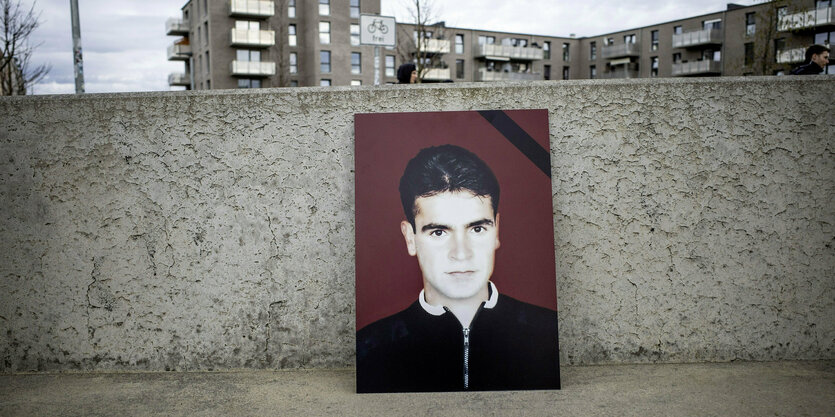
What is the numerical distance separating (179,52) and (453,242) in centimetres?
5963

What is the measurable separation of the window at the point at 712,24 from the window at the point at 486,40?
2280 centimetres

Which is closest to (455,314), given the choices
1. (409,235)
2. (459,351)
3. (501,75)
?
(459,351)

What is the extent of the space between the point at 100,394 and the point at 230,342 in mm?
743

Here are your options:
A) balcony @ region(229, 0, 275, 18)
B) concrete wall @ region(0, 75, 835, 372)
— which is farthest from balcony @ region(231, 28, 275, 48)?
concrete wall @ region(0, 75, 835, 372)

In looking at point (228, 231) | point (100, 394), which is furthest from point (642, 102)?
point (100, 394)

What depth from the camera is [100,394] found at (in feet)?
10.6

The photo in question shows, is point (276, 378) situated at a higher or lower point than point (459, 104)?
lower

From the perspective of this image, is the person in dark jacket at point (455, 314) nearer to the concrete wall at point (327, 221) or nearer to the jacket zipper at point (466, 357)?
the jacket zipper at point (466, 357)

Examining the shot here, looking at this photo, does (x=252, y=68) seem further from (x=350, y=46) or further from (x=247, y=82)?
(x=350, y=46)

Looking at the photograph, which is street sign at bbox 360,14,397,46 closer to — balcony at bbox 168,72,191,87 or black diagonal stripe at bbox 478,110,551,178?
black diagonal stripe at bbox 478,110,551,178

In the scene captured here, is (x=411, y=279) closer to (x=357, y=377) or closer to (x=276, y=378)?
(x=357, y=377)

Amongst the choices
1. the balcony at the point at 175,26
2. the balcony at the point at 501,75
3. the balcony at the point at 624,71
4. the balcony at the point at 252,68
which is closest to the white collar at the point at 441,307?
the balcony at the point at 252,68

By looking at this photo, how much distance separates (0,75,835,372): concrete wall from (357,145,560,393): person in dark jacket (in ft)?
1.18

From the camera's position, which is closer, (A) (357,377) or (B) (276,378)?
(A) (357,377)
